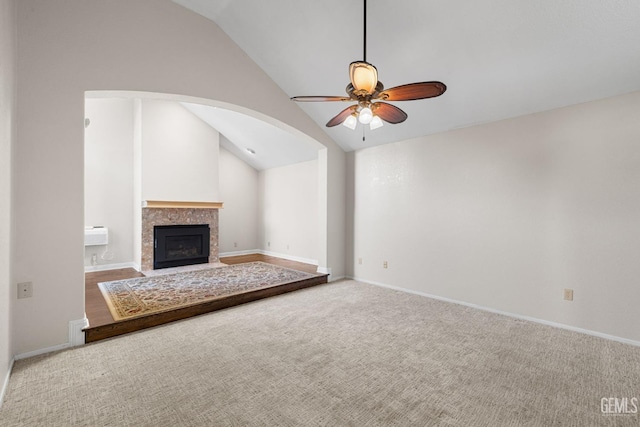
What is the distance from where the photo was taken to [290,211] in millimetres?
7086

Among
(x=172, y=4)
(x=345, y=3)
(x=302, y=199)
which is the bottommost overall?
(x=302, y=199)

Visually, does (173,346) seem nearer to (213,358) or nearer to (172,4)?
(213,358)

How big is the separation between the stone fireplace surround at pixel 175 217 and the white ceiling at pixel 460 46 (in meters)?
3.30

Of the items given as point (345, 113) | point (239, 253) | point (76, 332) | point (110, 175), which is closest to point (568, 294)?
point (345, 113)

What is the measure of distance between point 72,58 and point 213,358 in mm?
2946

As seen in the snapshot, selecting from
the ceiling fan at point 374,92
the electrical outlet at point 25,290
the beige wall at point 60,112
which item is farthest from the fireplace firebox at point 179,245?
the ceiling fan at point 374,92

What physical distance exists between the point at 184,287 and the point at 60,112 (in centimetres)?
258

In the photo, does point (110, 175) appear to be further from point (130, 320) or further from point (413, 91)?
point (413, 91)

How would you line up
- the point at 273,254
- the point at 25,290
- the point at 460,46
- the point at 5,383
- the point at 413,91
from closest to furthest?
the point at 5,383, the point at 413,91, the point at 25,290, the point at 460,46, the point at 273,254

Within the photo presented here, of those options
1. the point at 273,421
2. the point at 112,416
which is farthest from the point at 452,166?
the point at 112,416

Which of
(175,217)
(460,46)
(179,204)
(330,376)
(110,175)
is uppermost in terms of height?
(460,46)

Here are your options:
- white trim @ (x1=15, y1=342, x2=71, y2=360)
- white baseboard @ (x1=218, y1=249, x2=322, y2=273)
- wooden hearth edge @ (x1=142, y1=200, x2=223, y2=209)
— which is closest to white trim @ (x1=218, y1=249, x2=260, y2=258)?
white baseboard @ (x1=218, y1=249, x2=322, y2=273)

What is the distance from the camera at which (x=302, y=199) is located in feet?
22.2

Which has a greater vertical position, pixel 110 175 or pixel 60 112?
pixel 60 112
